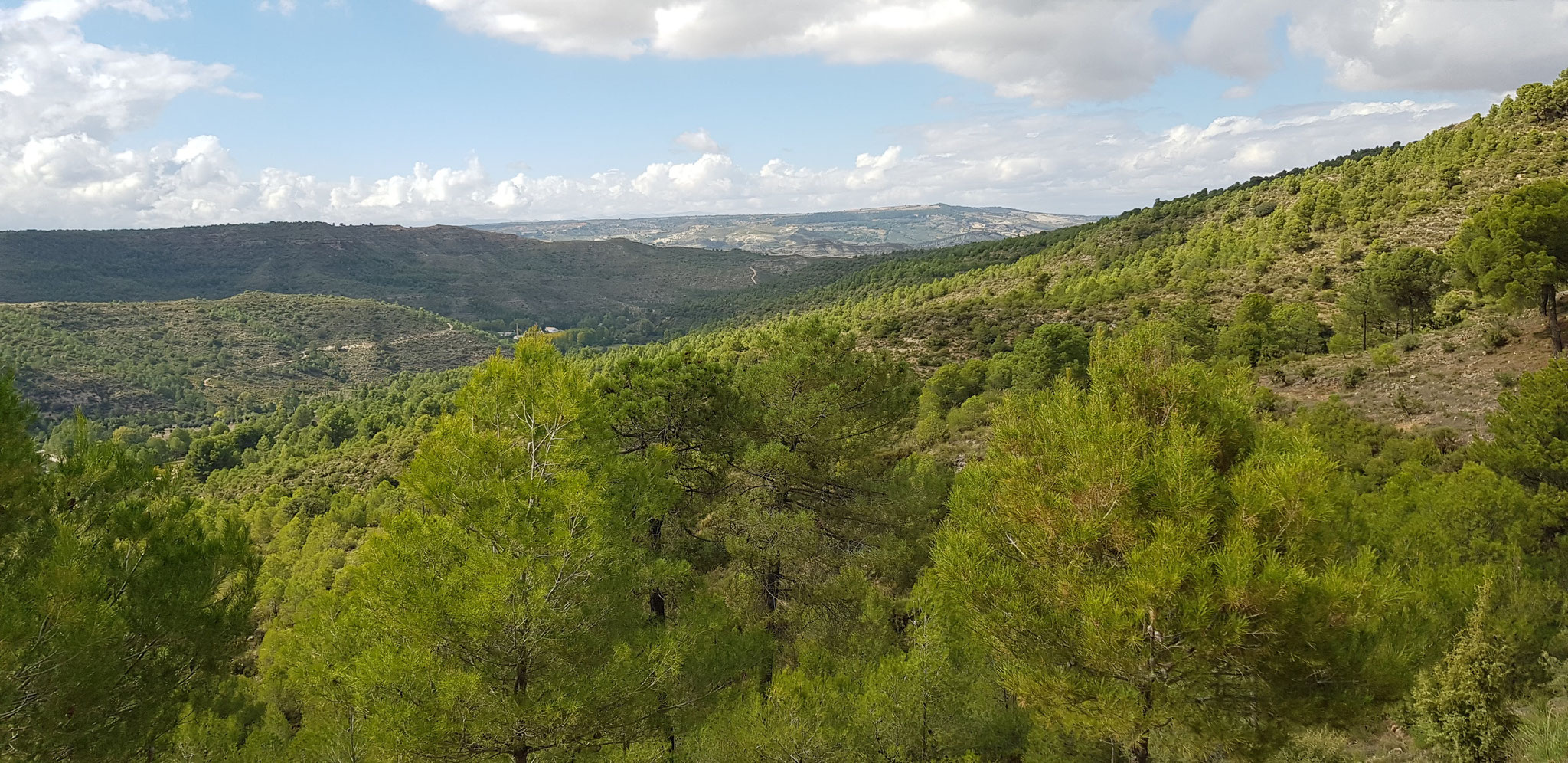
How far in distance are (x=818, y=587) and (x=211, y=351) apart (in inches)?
6090

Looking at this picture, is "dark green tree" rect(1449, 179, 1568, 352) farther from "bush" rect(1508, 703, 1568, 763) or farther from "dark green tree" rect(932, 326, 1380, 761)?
"dark green tree" rect(932, 326, 1380, 761)

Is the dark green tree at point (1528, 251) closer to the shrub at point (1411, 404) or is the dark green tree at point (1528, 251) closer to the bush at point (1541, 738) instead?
the shrub at point (1411, 404)

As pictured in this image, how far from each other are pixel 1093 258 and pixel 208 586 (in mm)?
88463

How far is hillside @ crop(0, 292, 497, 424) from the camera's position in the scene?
4075 inches

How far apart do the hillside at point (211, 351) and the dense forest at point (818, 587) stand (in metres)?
117

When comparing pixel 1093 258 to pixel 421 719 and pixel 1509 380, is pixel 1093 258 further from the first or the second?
pixel 421 719

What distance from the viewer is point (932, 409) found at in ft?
133

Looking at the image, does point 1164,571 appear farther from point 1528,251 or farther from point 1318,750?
point 1528,251

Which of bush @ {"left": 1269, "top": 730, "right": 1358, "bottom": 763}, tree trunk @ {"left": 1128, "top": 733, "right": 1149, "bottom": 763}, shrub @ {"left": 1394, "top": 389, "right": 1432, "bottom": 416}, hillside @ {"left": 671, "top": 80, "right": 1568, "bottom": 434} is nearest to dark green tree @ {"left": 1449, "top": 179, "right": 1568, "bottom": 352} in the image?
hillside @ {"left": 671, "top": 80, "right": 1568, "bottom": 434}

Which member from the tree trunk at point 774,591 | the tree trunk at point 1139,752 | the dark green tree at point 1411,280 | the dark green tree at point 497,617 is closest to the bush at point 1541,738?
the tree trunk at point 1139,752

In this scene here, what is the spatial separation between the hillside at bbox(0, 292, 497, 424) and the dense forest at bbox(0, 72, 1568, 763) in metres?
117

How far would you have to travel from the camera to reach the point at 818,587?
15.0 meters

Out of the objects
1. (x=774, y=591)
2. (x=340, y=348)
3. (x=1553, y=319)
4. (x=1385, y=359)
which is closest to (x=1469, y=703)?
(x=774, y=591)

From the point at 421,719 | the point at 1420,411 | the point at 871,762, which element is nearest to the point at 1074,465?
the point at 871,762
